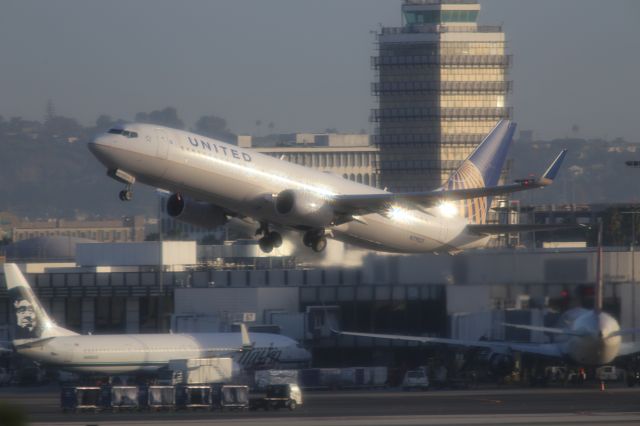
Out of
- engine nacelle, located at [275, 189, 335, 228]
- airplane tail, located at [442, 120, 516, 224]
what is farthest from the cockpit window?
airplane tail, located at [442, 120, 516, 224]

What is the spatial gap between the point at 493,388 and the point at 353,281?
8292 millimetres

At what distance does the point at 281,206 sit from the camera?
2047 inches

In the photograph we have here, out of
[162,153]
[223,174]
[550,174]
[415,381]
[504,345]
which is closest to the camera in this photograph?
[162,153]

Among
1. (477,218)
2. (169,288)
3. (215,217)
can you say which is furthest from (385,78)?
(215,217)

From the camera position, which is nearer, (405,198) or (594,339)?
(405,198)

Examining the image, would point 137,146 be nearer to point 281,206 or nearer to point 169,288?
point 281,206

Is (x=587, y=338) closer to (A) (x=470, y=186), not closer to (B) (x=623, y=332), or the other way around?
(B) (x=623, y=332)

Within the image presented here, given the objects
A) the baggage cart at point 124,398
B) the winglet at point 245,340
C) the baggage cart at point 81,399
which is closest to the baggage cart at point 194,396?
the baggage cart at point 124,398

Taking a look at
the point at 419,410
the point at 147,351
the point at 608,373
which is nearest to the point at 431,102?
the point at 608,373

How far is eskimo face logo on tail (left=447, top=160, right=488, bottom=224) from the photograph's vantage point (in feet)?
216

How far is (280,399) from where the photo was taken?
2098 inches

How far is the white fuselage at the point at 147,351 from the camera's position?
2414 inches

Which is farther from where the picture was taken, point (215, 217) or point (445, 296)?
point (445, 296)

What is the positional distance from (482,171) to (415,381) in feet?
40.3
